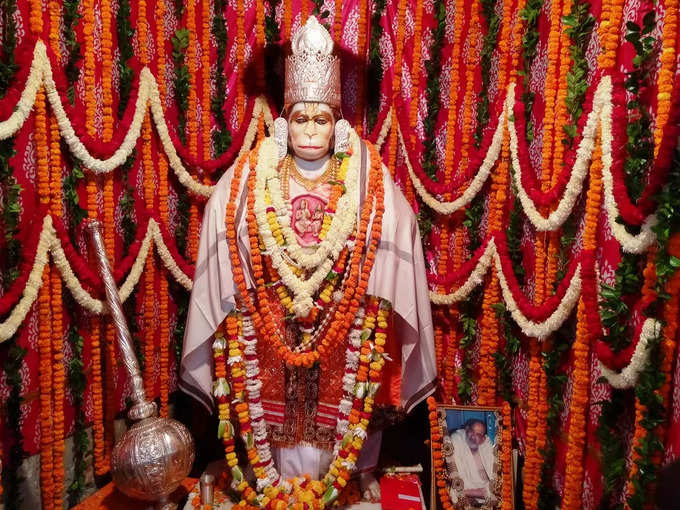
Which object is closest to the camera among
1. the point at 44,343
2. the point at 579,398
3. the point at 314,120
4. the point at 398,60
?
the point at 579,398

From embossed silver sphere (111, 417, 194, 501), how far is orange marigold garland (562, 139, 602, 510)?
1656 mm

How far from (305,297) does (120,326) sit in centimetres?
86

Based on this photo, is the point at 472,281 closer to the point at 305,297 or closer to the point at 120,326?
the point at 305,297

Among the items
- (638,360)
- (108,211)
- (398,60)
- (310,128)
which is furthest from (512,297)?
(108,211)

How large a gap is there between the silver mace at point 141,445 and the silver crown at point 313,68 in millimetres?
1161

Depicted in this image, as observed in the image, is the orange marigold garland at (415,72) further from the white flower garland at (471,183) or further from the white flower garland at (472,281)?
the white flower garland at (472,281)

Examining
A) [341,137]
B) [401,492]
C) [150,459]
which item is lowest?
[401,492]

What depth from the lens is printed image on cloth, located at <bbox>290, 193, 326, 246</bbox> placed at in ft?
9.82

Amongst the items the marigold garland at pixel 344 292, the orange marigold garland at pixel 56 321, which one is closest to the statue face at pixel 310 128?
the marigold garland at pixel 344 292

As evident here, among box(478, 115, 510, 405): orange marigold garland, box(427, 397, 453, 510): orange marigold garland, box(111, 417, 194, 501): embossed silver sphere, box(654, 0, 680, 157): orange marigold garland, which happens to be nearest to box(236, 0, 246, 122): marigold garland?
box(478, 115, 510, 405): orange marigold garland

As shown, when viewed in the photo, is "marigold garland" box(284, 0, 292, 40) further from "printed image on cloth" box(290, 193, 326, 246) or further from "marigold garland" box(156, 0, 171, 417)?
"printed image on cloth" box(290, 193, 326, 246)

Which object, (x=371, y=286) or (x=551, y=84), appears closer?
(x=551, y=84)

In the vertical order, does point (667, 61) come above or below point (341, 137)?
above

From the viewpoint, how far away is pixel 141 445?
106 inches
